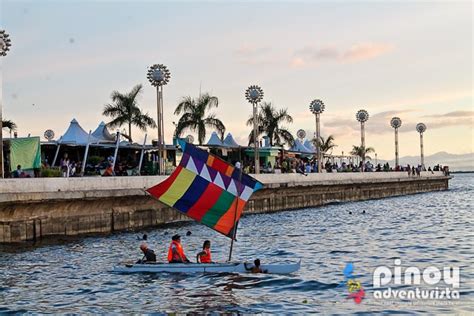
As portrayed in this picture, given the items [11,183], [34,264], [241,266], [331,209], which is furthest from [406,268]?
[331,209]

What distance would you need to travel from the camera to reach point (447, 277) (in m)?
22.3

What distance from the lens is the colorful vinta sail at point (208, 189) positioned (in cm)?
2327

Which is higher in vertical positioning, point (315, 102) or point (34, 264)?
point (315, 102)

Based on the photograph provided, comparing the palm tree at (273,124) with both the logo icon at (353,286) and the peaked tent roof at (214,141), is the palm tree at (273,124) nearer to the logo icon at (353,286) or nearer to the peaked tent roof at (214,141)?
the peaked tent roof at (214,141)

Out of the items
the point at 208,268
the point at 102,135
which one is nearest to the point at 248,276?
the point at 208,268

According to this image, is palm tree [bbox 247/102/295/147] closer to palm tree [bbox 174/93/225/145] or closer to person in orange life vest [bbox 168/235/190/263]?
palm tree [bbox 174/93/225/145]

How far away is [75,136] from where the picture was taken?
52.1 m

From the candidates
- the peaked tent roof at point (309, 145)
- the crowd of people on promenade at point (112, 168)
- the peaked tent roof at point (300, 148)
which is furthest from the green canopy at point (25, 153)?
the peaked tent roof at point (309, 145)

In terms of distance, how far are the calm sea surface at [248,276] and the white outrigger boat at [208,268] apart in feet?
0.98

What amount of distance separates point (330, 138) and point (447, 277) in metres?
81.8

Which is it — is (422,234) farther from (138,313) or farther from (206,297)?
(138,313)

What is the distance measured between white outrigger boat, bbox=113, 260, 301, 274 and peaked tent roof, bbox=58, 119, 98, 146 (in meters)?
28.5

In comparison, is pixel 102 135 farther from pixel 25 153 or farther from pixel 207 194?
pixel 207 194

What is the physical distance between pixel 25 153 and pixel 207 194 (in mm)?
18102
